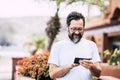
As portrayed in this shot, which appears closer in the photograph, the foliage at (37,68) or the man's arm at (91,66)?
the man's arm at (91,66)

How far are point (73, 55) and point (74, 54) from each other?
0.02 metres

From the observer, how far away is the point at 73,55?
4.82 metres

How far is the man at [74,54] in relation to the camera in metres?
4.71

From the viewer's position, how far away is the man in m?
4.71

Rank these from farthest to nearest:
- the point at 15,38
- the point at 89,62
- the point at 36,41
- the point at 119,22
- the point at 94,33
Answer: the point at 15,38, the point at 36,41, the point at 94,33, the point at 119,22, the point at 89,62

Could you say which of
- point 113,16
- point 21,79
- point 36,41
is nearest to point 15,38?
point 36,41

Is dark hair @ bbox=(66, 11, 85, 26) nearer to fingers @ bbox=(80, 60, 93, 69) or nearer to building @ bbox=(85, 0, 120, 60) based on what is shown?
fingers @ bbox=(80, 60, 93, 69)

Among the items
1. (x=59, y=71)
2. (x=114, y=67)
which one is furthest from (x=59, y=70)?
(x=114, y=67)

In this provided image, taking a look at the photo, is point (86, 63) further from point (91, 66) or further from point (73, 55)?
point (73, 55)

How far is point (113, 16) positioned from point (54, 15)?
5538mm

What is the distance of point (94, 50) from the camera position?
16.1 ft

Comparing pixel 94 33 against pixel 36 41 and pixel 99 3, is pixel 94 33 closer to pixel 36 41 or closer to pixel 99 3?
pixel 36 41

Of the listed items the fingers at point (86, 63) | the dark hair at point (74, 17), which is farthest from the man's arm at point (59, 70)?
the dark hair at point (74, 17)

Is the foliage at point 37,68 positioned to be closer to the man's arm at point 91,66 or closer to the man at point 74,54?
the man at point 74,54
